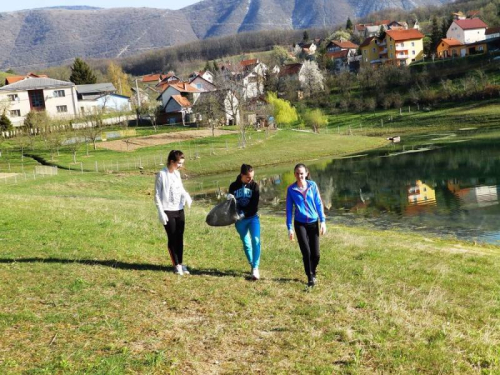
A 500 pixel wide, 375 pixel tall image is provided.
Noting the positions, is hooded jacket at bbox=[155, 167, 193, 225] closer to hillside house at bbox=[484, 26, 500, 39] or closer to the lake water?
the lake water

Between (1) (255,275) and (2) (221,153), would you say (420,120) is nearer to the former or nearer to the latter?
(2) (221,153)

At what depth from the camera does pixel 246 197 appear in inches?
416

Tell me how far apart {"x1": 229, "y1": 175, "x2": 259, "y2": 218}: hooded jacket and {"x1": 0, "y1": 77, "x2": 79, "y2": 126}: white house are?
89.8 metres

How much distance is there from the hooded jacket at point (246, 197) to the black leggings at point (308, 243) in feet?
3.26

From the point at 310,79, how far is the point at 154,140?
62.0m

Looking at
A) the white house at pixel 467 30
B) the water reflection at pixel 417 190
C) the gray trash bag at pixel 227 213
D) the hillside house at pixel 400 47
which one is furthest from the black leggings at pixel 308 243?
the white house at pixel 467 30

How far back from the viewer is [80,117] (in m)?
85.2

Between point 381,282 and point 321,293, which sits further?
point 381,282

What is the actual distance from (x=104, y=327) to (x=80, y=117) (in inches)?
3277

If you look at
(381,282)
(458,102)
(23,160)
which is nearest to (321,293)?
(381,282)

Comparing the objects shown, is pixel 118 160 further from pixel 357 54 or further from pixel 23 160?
pixel 357 54

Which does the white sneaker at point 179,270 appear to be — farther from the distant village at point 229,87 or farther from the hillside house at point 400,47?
the hillside house at point 400,47

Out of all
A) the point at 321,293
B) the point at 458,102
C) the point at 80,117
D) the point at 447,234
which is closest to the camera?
the point at 321,293

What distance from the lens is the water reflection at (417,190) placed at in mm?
24094
